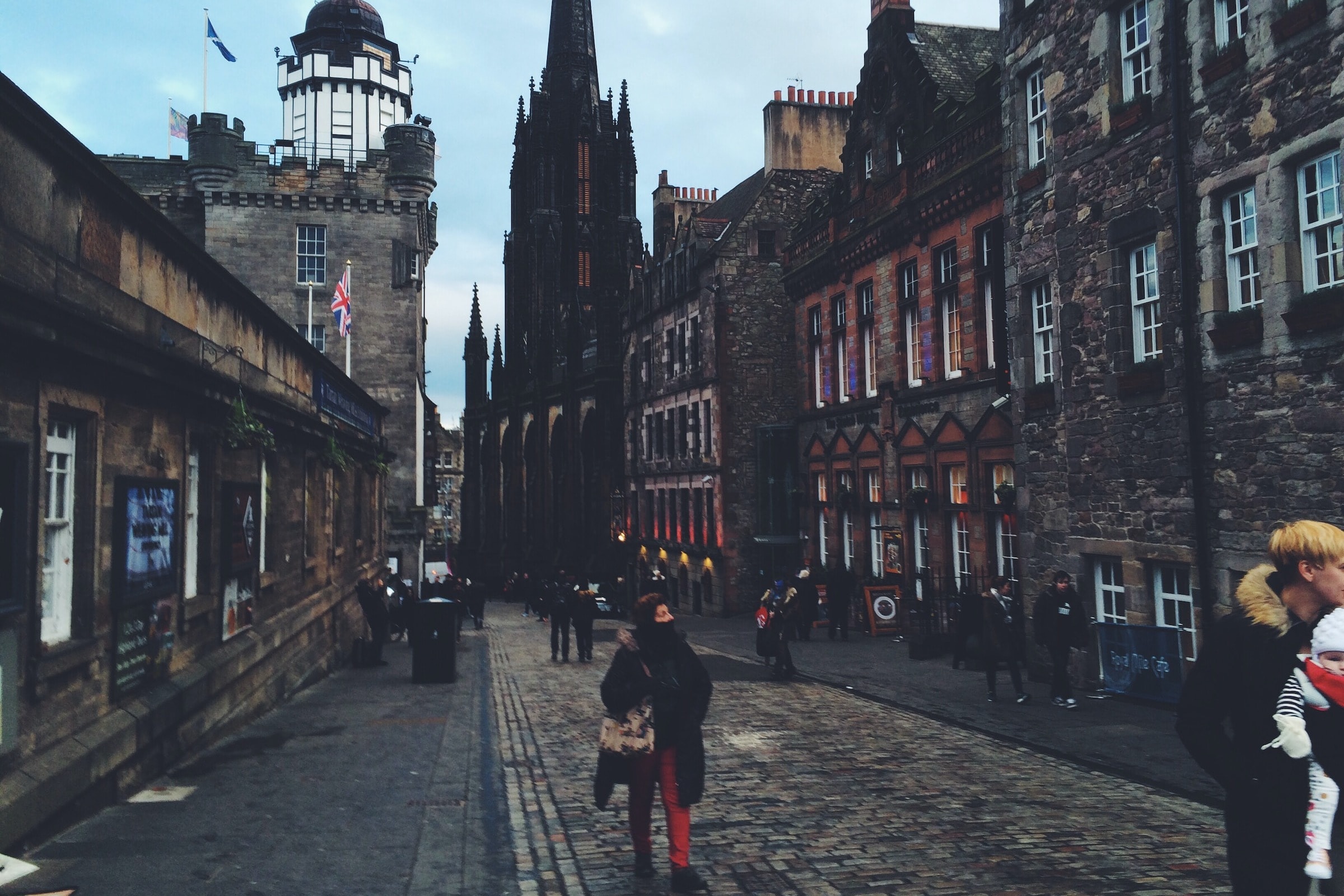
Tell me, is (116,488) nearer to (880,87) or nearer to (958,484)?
(958,484)

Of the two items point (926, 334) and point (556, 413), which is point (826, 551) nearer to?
point (926, 334)

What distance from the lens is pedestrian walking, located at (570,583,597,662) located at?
845 inches

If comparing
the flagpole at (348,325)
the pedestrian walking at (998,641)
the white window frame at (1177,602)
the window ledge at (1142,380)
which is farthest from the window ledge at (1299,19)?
the flagpole at (348,325)

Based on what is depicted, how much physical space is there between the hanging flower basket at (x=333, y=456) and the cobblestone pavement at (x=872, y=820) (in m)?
7.16

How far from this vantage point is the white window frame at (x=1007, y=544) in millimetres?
20516

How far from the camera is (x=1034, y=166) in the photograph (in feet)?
57.9

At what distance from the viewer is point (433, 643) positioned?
17.5m

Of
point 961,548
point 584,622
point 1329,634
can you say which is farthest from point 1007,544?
point 1329,634

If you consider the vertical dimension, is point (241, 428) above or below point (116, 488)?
above

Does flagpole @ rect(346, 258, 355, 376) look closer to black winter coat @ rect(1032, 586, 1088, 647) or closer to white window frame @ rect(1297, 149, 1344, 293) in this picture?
black winter coat @ rect(1032, 586, 1088, 647)

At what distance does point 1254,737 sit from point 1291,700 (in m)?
0.20

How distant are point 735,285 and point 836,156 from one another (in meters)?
Answer: 6.44

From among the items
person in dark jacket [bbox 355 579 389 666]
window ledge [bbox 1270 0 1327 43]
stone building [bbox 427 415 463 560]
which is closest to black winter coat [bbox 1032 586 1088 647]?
window ledge [bbox 1270 0 1327 43]

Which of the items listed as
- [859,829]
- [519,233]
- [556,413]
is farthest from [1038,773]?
[519,233]
